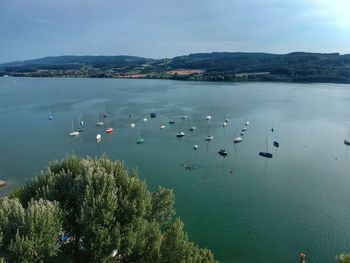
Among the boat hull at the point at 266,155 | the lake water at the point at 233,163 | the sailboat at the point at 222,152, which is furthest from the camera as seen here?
the sailboat at the point at 222,152

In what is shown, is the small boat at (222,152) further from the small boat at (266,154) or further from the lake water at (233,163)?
the small boat at (266,154)

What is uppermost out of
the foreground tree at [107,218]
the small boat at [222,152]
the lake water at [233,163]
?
the foreground tree at [107,218]

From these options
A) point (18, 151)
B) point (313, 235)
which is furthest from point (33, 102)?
point (313, 235)

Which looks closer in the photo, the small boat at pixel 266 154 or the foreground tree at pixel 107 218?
the foreground tree at pixel 107 218

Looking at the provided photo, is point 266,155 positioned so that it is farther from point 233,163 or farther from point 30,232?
point 30,232

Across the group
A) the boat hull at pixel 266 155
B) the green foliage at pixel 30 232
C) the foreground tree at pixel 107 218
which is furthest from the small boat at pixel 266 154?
the green foliage at pixel 30 232

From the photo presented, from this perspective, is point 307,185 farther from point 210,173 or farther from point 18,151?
point 18,151

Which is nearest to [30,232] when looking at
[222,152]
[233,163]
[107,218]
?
[107,218]
